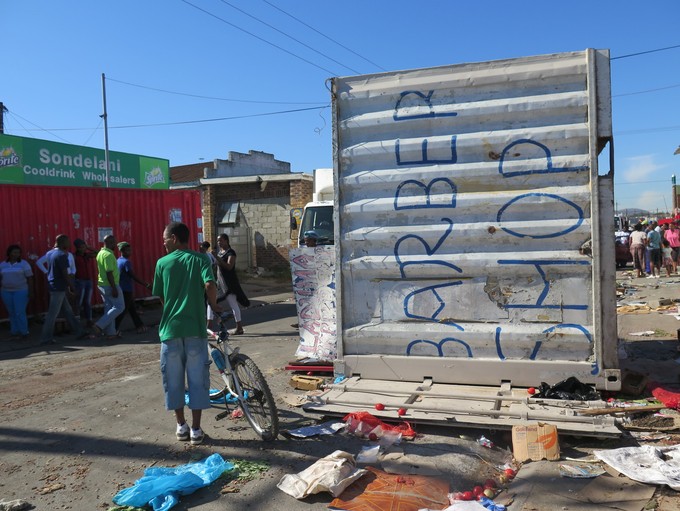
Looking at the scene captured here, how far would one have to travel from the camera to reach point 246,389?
503cm

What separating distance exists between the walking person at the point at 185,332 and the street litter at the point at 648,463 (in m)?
3.15

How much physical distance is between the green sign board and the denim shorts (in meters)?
14.1

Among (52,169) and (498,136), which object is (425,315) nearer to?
(498,136)

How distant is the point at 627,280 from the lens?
Answer: 17.3 m

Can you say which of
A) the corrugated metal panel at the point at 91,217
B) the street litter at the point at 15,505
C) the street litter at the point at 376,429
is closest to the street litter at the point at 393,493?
the street litter at the point at 376,429

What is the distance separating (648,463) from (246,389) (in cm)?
319

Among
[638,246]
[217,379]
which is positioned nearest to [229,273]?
[217,379]

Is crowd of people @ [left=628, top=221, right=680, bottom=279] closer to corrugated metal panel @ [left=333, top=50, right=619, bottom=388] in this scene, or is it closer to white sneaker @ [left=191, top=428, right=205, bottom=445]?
corrugated metal panel @ [left=333, top=50, right=619, bottom=388]

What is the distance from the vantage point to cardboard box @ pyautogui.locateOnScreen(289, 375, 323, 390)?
20.3 feet

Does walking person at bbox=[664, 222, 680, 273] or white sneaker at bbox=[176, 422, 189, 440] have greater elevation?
walking person at bbox=[664, 222, 680, 273]

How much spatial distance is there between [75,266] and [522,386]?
30.6ft

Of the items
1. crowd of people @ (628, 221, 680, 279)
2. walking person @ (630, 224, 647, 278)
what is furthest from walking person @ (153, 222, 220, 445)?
walking person @ (630, 224, 647, 278)

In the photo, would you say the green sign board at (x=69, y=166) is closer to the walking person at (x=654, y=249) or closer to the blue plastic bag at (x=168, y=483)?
the blue plastic bag at (x=168, y=483)

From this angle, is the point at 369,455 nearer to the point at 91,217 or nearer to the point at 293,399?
the point at 293,399
